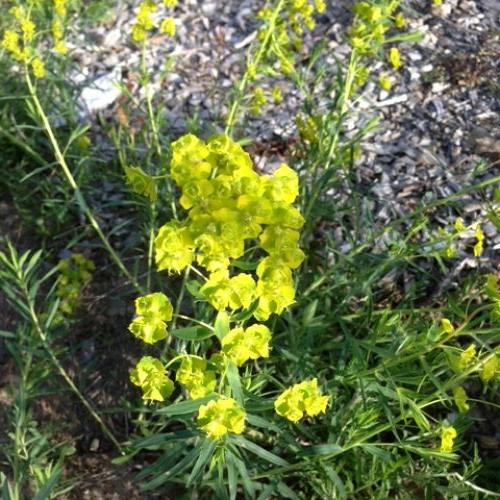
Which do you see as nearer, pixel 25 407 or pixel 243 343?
pixel 243 343

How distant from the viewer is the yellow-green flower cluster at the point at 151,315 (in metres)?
1.59

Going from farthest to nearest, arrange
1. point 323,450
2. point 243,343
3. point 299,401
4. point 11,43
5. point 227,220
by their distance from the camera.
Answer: point 11,43, point 323,450, point 299,401, point 243,343, point 227,220

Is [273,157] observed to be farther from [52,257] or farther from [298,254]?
[298,254]

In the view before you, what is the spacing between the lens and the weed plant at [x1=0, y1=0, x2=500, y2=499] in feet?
5.09

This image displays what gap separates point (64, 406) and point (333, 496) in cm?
115

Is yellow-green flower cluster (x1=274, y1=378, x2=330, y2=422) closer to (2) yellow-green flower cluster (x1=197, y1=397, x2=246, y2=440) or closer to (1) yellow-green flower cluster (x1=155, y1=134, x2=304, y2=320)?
(2) yellow-green flower cluster (x1=197, y1=397, x2=246, y2=440)

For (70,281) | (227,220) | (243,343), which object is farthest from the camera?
(70,281)

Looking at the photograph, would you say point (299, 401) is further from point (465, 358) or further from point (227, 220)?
point (227, 220)

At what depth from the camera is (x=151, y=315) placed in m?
1.59

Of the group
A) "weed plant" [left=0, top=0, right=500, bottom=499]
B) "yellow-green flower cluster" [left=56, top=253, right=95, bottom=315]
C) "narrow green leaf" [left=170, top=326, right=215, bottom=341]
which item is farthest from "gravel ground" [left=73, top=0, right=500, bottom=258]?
"narrow green leaf" [left=170, top=326, right=215, bottom=341]

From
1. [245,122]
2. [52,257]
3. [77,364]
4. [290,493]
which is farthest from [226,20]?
[290,493]

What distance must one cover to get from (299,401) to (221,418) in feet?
0.73

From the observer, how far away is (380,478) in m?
2.18

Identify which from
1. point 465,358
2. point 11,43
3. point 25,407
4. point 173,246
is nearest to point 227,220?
point 173,246
